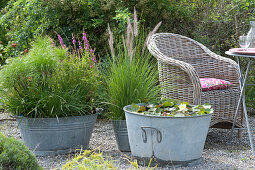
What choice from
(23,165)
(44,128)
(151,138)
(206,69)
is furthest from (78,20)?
(23,165)

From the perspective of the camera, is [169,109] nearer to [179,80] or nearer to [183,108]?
[183,108]

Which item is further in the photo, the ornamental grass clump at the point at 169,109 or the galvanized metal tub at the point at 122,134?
the galvanized metal tub at the point at 122,134

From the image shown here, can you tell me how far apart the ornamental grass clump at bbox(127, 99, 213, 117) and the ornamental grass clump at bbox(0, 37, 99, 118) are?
1.52 ft

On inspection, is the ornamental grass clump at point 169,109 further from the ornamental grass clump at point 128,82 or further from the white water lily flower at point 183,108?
the ornamental grass clump at point 128,82

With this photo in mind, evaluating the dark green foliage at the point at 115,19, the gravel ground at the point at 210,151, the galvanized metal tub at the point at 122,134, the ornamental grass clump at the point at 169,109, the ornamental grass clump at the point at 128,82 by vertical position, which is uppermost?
the dark green foliage at the point at 115,19

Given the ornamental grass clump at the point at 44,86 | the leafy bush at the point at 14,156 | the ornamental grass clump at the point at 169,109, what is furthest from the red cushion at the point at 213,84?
the leafy bush at the point at 14,156

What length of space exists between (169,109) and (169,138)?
322mm

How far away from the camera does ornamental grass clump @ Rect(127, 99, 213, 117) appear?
257cm

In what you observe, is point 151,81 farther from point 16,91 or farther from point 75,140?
point 16,91

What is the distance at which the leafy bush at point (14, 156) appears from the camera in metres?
1.60

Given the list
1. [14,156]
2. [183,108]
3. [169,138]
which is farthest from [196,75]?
[14,156]

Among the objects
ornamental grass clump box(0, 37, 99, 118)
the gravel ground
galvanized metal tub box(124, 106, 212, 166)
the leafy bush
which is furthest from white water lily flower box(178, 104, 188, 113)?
the leafy bush

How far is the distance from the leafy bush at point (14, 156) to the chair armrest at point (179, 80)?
151cm

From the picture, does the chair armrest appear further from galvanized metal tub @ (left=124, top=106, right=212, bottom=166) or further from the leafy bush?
the leafy bush
